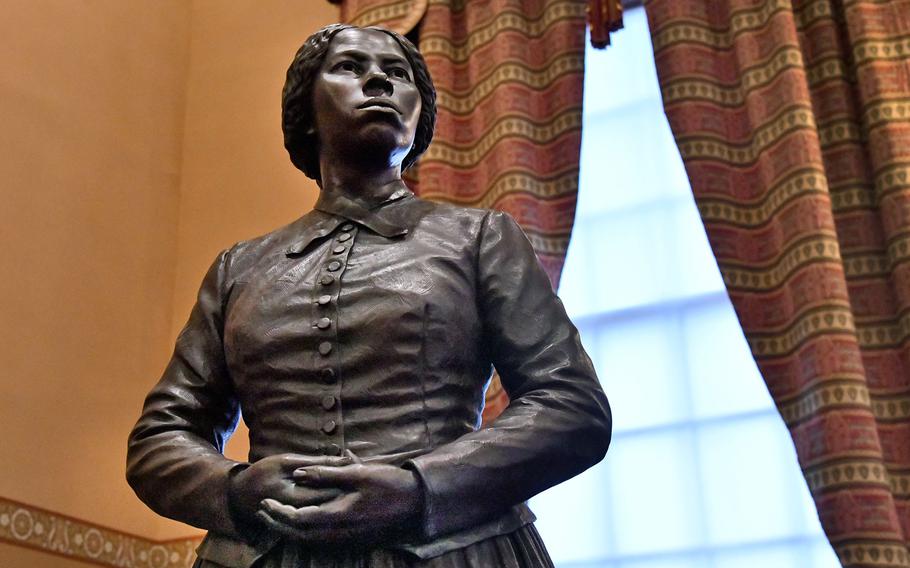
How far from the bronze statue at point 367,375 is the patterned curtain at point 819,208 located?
5.23ft

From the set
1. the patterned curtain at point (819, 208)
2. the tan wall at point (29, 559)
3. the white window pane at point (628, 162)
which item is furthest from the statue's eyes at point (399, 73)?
the tan wall at point (29, 559)

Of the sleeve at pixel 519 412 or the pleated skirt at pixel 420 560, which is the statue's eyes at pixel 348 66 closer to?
the sleeve at pixel 519 412

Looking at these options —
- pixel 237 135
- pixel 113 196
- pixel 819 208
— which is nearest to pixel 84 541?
pixel 113 196

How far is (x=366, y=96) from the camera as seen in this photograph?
1712 millimetres

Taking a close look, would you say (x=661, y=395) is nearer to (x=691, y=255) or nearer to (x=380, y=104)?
(x=691, y=255)

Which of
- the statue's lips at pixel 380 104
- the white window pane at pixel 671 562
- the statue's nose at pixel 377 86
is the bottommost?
the white window pane at pixel 671 562

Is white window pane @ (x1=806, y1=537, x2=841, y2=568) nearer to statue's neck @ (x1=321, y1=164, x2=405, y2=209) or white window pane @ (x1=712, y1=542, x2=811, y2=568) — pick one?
white window pane @ (x1=712, y1=542, x2=811, y2=568)

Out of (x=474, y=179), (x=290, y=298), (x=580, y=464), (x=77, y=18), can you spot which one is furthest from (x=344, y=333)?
(x=77, y=18)

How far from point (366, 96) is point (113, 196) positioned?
2.65 m

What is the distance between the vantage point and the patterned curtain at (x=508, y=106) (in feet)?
11.8

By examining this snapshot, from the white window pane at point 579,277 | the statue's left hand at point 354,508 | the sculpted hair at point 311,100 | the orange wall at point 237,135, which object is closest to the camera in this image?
the statue's left hand at point 354,508

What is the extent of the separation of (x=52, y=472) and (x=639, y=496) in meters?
1.69

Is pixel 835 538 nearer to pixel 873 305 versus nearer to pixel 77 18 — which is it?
pixel 873 305

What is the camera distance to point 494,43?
386 cm
